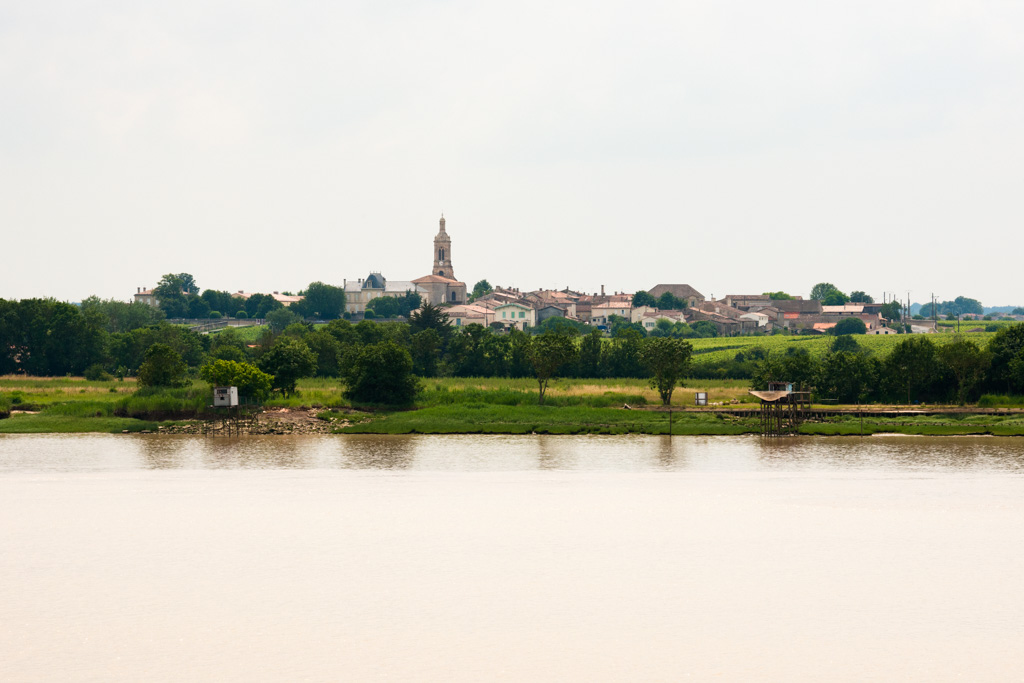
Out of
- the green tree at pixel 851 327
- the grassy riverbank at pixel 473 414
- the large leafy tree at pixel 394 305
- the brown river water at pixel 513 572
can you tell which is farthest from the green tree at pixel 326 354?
the green tree at pixel 851 327

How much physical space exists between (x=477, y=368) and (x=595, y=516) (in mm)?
60743

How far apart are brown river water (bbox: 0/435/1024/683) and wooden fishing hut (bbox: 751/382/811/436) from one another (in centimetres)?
1282

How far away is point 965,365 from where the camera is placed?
222 ft

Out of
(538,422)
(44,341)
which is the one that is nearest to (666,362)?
(538,422)

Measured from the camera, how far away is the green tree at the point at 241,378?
208ft

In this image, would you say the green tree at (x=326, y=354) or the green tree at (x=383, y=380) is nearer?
the green tree at (x=383, y=380)

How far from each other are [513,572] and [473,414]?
39.4 meters

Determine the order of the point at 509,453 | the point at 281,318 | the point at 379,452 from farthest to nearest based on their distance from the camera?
the point at 281,318
the point at 379,452
the point at 509,453

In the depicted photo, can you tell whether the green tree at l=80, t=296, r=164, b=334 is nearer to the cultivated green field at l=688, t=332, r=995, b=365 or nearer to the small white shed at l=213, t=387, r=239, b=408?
the cultivated green field at l=688, t=332, r=995, b=365

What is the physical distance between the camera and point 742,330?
634 feet

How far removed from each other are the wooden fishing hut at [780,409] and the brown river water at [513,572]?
1282 centimetres

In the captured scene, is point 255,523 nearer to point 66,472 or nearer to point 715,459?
point 66,472

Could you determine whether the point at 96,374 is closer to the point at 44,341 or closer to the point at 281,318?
the point at 44,341

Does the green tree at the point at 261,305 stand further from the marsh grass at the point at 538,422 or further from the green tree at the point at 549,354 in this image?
the marsh grass at the point at 538,422
